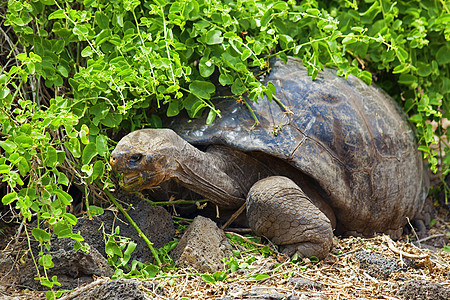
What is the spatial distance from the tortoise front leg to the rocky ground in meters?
0.09

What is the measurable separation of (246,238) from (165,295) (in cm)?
91

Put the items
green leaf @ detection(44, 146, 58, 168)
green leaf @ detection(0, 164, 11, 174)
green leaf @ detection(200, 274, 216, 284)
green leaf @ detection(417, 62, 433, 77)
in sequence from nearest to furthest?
green leaf @ detection(0, 164, 11, 174) → green leaf @ detection(44, 146, 58, 168) → green leaf @ detection(200, 274, 216, 284) → green leaf @ detection(417, 62, 433, 77)

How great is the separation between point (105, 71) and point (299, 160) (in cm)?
135

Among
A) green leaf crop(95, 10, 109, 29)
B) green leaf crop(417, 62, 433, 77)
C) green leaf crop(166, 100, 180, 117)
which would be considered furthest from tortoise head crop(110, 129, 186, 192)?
green leaf crop(417, 62, 433, 77)

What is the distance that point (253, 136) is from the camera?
3574 millimetres

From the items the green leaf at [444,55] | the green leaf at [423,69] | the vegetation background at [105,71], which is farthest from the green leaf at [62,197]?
the green leaf at [444,55]

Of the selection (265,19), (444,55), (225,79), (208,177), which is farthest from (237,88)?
(444,55)

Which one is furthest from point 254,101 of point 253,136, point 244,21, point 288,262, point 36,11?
point 36,11

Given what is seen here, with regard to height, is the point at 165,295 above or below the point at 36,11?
below

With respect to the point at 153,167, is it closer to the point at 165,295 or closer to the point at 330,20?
the point at 165,295

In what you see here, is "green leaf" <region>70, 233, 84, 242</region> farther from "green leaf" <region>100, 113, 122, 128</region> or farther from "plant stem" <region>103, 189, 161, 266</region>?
"green leaf" <region>100, 113, 122, 128</region>

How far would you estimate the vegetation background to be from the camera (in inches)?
109

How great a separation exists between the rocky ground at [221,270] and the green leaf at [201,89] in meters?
0.77

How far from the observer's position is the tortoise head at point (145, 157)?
2.98 meters
